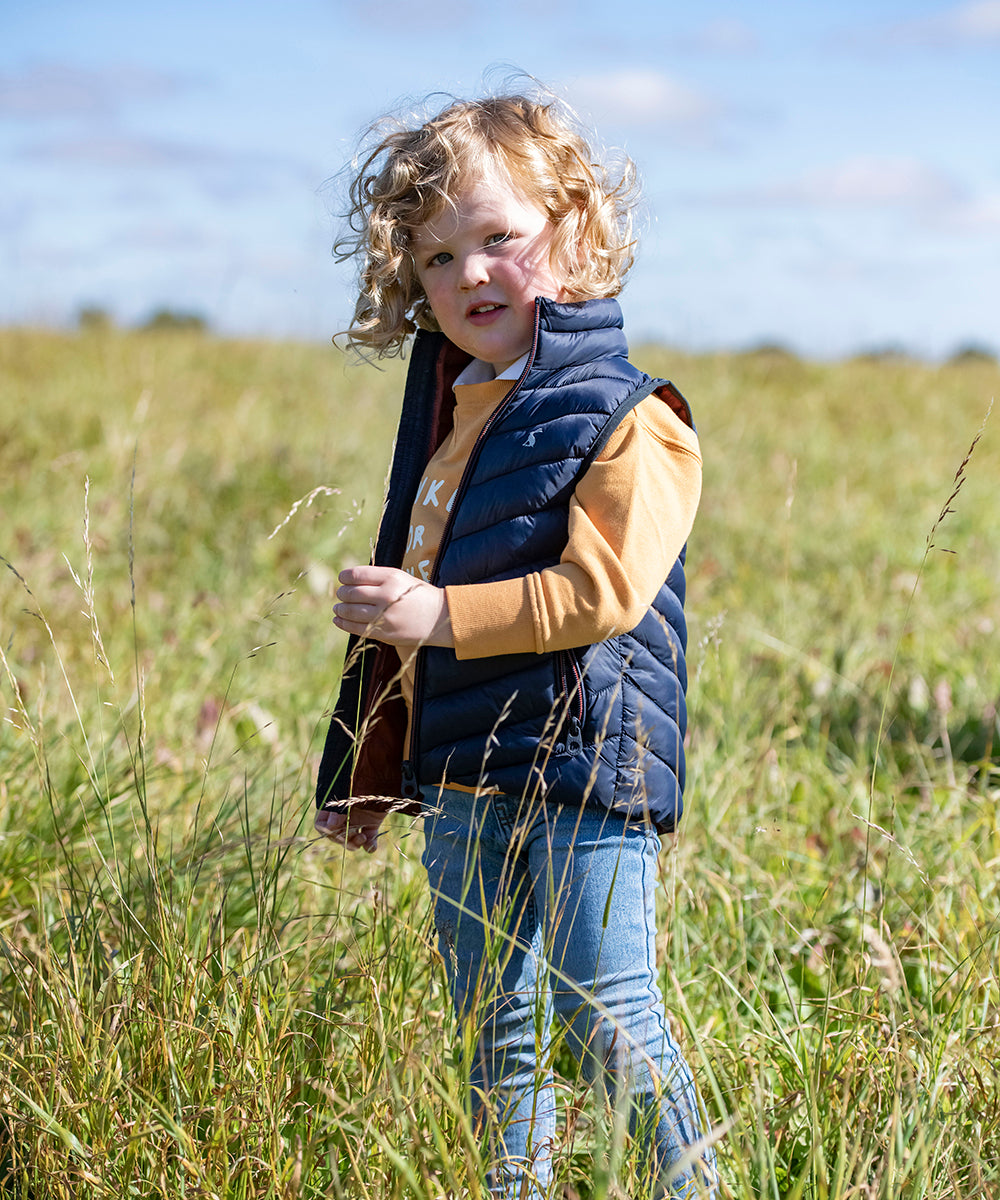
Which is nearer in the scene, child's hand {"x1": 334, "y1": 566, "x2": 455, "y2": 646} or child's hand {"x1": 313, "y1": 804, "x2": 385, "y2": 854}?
child's hand {"x1": 334, "y1": 566, "x2": 455, "y2": 646}

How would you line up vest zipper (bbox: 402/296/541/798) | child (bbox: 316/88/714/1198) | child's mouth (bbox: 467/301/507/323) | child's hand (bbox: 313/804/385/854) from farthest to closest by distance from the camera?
child's hand (bbox: 313/804/385/854) < child's mouth (bbox: 467/301/507/323) < vest zipper (bbox: 402/296/541/798) < child (bbox: 316/88/714/1198)

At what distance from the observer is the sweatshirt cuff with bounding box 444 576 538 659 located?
5.11 feet

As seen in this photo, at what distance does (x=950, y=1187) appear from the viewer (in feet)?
4.38

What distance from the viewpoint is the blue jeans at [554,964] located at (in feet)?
4.83

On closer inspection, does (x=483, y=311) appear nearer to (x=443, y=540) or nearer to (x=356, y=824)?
(x=443, y=540)

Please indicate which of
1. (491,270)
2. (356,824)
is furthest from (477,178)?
(356,824)

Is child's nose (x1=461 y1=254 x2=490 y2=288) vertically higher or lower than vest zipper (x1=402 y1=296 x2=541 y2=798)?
higher

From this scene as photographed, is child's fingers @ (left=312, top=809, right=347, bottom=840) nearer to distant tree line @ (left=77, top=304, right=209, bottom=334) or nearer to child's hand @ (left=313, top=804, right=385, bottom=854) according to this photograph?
child's hand @ (left=313, top=804, right=385, bottom=854)

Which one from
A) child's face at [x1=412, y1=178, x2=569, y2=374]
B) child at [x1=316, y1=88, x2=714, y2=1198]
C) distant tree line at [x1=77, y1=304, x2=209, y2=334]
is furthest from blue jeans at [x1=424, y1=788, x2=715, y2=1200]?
distant tree line at [x1=77, y1=304, x2=209, y2=334]

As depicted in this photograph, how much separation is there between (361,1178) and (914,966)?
142 centimetres

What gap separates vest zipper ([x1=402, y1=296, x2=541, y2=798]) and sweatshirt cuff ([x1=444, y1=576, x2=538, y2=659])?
0.12 meters

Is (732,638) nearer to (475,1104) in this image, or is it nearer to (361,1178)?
(475,1104)

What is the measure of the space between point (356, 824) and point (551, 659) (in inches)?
20.8

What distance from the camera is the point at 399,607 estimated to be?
1593mm
